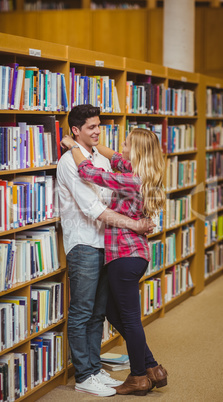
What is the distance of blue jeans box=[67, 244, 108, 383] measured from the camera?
11.2 ft

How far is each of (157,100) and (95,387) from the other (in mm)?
2548

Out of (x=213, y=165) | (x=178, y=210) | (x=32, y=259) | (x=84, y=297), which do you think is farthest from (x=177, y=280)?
(x=32, y=259)

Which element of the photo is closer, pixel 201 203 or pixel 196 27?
pixel 201 203

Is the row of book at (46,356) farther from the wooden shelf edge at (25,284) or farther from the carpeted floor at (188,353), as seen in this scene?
the wooden shelf edge at (25,284)

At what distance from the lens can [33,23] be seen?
9.09 meters

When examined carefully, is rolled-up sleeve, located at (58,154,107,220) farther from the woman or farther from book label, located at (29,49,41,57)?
book label, located at (29,49,41,57)

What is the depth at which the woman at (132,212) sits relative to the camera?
3256mm

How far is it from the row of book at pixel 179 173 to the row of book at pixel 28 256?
1.96 m

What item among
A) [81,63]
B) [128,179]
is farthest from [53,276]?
[81,63]

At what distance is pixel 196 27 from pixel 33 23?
8.47ft

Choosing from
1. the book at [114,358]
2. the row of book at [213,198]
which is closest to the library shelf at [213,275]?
the row of book at [213,198]

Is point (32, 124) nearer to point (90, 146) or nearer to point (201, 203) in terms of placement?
point (90, 146)

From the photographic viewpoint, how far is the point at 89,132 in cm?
339

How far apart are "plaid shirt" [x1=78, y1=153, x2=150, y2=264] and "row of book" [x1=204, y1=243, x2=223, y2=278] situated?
324 centimetres
